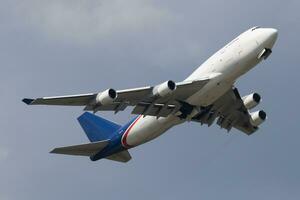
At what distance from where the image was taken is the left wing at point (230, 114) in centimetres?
6694

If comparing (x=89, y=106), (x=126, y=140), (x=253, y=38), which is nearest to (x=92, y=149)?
(x=126, y=140)

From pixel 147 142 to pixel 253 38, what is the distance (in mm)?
10808

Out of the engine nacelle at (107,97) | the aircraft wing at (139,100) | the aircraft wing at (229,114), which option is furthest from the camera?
the aircraft wing at (229,114)

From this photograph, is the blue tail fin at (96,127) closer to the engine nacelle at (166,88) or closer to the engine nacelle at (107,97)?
the engine nacelle at (166,88)

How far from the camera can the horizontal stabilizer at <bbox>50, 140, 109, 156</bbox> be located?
6669 centimetres

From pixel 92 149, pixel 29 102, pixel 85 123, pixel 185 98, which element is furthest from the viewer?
pixel 85 123

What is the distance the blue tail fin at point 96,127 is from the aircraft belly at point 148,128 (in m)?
2.99

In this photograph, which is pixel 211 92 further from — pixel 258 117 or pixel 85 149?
pixel 85 149

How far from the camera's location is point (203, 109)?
66812 millimetres

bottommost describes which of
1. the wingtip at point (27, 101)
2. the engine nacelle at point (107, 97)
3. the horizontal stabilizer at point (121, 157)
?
the horizontal stabilizer at point (121, 157)

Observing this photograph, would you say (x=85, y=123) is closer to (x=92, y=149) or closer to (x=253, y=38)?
(x=92, y=149)

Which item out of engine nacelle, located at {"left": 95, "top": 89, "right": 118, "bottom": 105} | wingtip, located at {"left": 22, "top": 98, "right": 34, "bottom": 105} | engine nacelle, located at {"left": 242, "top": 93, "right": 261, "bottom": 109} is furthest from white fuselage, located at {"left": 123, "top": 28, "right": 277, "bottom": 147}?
wingtip, located at {"left": 22, "top": 98, "right": 34, "bottom": 105}

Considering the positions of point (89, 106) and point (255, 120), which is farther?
point (255, 120)

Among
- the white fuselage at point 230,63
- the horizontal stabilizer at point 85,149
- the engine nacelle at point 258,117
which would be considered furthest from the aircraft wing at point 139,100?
the engine nacelle at point 258,117
